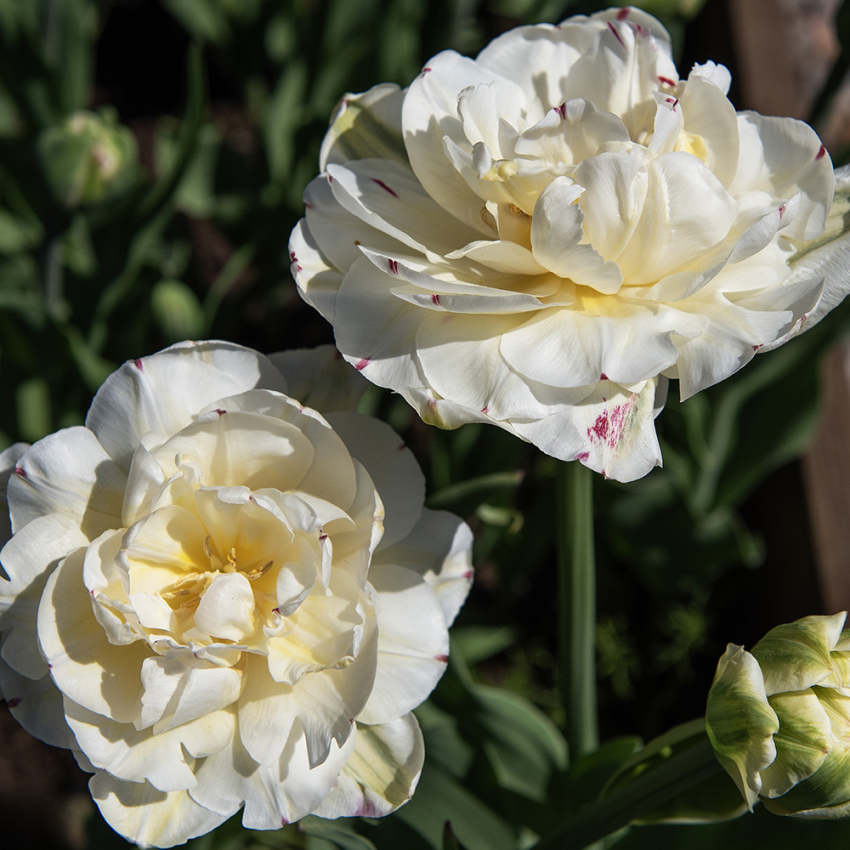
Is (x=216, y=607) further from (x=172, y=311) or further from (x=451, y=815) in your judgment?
(x=172, y=311)

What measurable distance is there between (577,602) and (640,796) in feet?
0.52

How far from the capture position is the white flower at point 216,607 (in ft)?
1.57

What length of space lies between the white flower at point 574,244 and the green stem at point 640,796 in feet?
0.73

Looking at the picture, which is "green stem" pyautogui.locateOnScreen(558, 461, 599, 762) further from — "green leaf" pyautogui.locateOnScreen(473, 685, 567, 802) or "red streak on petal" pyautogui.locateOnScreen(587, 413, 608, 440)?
"red streak on petal" pyautogui.locateOnScreen(587, 413, 608, 440)

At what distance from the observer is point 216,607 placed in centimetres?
48

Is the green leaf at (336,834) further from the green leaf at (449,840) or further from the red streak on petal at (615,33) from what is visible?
the red streak on petal at (615,33)

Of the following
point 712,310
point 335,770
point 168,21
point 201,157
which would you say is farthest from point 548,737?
point 168,21

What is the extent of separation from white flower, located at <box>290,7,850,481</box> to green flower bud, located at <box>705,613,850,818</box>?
0.14m

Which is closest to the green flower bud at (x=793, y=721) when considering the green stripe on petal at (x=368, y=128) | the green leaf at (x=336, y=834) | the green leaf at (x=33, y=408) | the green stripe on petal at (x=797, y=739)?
the green stripe on petal at (x=797, y=739)

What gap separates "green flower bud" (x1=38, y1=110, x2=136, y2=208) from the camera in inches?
39.3

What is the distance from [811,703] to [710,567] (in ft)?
2.34

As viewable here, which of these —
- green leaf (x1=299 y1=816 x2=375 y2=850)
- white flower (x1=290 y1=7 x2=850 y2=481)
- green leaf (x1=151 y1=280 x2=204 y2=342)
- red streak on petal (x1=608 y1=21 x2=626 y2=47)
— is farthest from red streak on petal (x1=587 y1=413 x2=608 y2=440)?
green leaf (x1=151 y1=280 x2=204 y2=342)

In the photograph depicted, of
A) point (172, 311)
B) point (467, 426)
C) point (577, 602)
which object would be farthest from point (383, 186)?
point (172, 311)

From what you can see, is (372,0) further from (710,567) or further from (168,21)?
(710,567)
